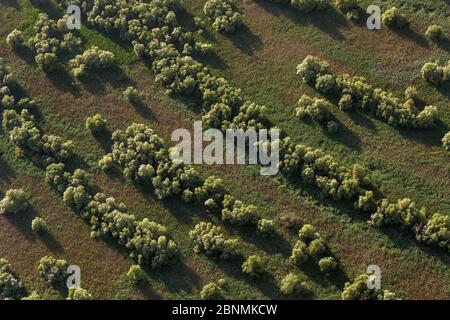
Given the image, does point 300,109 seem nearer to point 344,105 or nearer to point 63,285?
point 344,105

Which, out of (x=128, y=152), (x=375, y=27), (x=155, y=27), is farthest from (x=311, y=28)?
(x=128, y=152)

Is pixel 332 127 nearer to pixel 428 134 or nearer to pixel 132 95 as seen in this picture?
pixel 428 134

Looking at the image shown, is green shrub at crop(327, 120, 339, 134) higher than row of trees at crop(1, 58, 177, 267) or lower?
higher

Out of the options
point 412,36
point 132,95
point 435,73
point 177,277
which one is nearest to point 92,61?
point 132,95

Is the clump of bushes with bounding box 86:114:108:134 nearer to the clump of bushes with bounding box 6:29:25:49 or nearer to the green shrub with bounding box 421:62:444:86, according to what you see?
the clump of bushes with bounding box 6:29:25:49

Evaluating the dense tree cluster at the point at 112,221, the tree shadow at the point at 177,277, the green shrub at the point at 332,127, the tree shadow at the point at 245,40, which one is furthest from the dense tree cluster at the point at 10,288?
the tree shadow at the point at 245,40

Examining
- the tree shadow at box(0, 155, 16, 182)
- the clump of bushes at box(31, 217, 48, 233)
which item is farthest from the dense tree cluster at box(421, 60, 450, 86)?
the tree shadow at box(0, 155, 16, 182)

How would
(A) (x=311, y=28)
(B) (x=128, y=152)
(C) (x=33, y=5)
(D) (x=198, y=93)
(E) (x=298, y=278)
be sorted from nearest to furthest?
(E) (x=298, y=278), (B) (x=128, y=152), (D) (x=198, y=93), (A) (x=311, y=28), (C) (x=33, y=5)
